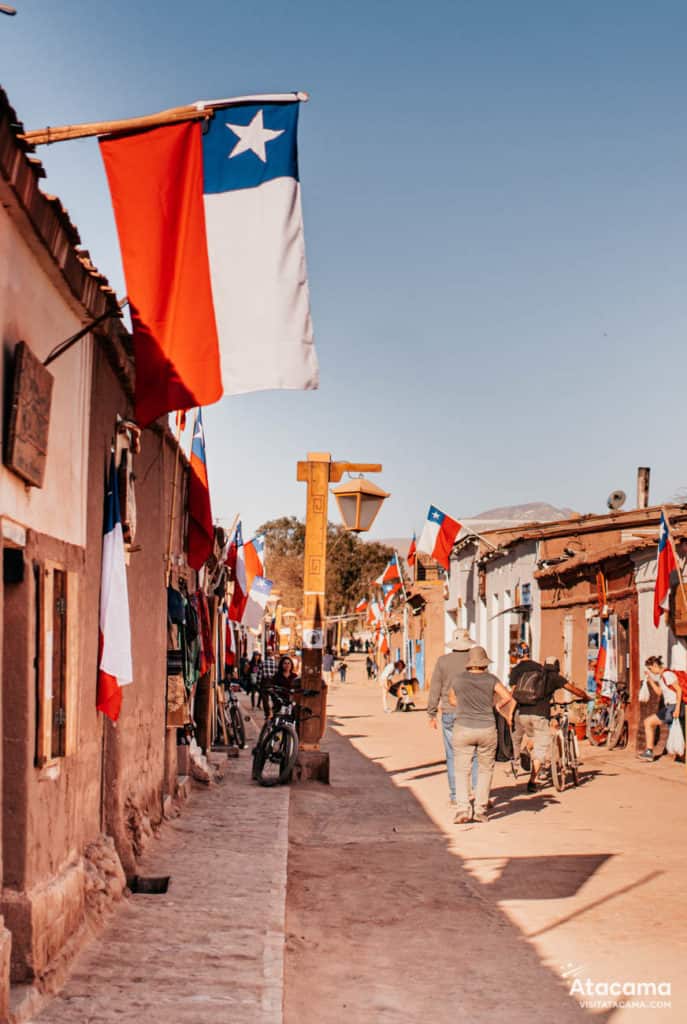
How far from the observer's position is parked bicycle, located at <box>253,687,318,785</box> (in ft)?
49.3

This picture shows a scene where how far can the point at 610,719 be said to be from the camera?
2191 centimetres

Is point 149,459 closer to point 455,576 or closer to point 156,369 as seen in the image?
point 156,369

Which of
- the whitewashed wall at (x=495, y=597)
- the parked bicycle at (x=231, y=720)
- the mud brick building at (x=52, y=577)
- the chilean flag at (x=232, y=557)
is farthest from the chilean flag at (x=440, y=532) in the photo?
the mud brick building at (x=52, y=577)

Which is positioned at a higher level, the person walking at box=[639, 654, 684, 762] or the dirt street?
the person walking at box=[639, 654, 684, 762]

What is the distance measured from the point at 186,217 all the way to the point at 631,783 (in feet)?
39.4

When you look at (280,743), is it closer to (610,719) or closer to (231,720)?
(231,720)

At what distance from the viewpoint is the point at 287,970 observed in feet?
24.0

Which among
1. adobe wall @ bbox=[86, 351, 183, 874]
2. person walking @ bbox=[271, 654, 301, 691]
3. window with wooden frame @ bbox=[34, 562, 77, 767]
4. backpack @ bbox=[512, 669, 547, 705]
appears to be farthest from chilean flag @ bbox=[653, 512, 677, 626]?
window with wooden frame @ bbox=[34, 562, 77, 767]

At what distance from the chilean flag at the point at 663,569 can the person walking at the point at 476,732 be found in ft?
19.3

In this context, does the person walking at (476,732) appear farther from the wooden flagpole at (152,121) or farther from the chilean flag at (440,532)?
the chilean flag at (440,532)

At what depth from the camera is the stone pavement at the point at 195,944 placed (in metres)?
5.79

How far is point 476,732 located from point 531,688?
2755mm

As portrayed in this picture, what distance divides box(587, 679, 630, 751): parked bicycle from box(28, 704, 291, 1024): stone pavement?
1131cm

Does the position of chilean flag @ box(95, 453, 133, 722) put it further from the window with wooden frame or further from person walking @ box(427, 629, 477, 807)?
person walking @ box(427, 629, 477, 807)
